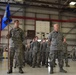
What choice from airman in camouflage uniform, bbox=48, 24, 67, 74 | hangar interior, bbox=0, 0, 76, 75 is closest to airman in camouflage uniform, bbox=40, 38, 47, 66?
airman in camouflage uniform, bbox=48, 24, 67, 74

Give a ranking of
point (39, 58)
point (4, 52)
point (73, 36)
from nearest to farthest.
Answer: point (39, 58) < point (4, 52) < point (73, 36)

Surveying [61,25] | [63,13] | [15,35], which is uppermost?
[63,13]

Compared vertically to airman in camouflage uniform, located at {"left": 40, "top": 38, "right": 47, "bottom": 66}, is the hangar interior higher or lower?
higher

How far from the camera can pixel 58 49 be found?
21.0ft

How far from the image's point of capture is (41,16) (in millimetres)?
22109

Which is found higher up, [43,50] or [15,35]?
[15,35]

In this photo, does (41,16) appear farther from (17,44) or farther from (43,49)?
(17,44)

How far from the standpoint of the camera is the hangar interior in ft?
68.6

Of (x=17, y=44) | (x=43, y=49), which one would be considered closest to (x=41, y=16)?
(x=43, y=49)

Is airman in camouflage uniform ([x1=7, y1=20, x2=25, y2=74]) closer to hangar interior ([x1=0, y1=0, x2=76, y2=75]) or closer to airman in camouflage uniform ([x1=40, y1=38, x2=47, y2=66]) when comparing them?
airman in camouflage uniform ([x1=40, y1=38, x2=47, y2=66])

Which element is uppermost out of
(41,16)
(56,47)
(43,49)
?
(41,16)

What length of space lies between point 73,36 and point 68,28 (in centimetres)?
114

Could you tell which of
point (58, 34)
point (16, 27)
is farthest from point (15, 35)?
point (58, 34)

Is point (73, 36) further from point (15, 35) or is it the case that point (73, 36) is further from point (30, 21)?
point (15, 35)
